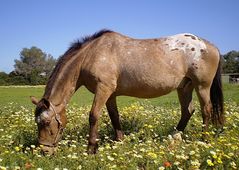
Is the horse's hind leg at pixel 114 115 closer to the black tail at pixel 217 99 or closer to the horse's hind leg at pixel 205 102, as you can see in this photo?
the horse's hind leg at pixel 205 102

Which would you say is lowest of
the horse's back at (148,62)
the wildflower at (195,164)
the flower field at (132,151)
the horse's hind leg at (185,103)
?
→ the flower field at (132,151)

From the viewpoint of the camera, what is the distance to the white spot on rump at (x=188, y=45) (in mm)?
7332

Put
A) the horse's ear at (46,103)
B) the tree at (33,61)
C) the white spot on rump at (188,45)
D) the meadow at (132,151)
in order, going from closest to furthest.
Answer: the meadow at (132,151) < the horse's ear at (46,103) < the white spot on rump at (188,45) < the tree at (33,61)

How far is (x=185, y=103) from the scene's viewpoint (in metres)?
7.95

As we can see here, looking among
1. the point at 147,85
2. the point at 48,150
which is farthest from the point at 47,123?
the point at 147,85

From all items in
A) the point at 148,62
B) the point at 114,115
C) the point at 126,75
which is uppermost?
the point at 148,62

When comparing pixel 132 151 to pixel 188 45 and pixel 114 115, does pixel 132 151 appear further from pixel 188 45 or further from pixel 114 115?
pixel 188 45

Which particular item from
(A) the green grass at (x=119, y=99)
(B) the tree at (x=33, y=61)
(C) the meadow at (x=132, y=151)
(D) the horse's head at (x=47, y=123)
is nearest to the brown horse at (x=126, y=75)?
(D) the horse's head at (x=47, y=123)

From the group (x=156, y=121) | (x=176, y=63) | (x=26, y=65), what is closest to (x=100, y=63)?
(x=176, y=63)

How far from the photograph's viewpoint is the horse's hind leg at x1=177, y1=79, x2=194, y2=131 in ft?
25.2

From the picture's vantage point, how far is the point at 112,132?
7.80 metres

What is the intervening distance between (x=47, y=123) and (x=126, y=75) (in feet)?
6.50

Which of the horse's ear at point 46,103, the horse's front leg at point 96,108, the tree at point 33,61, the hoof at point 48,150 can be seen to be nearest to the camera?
the hoof at point 48,150

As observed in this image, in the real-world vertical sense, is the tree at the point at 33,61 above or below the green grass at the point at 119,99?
above
